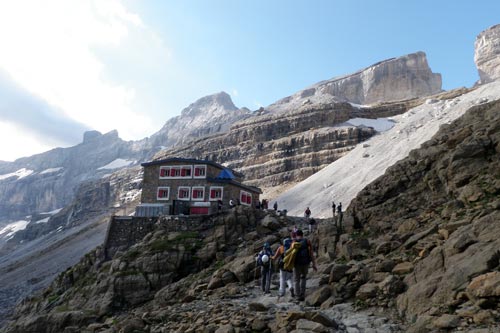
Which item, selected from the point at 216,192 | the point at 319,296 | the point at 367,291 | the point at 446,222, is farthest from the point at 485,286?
the point at 216,192

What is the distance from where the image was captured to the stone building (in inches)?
1634

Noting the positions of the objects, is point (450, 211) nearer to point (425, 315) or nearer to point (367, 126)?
point (425, 315)

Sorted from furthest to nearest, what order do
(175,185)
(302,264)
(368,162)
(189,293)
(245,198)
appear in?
1. (368,162)
2. (245,198)
3. (175,185)
4. (189,293)
5. (302,264)

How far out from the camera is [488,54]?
599ft

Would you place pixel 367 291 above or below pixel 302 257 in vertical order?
below

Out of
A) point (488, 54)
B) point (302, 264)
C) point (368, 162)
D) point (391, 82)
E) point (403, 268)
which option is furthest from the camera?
point (488, 54)

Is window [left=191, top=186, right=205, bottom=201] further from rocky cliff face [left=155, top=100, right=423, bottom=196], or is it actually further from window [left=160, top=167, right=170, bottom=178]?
rocky cliff face [left=155, top=100, right=423, bottom=196]

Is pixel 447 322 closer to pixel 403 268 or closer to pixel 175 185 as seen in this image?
pixel 403 268

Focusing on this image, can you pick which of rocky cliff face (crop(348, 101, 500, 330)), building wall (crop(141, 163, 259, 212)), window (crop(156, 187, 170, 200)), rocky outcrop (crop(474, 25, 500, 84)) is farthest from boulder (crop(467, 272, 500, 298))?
rocky outcrop (crop(474, 25, 500, 84))

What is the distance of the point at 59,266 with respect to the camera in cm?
5881

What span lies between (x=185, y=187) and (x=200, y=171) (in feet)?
7.60

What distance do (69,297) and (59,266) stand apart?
97.9ft

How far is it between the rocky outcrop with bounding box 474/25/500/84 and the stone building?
6819 inches

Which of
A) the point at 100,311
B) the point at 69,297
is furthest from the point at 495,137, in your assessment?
the point at 69,297
